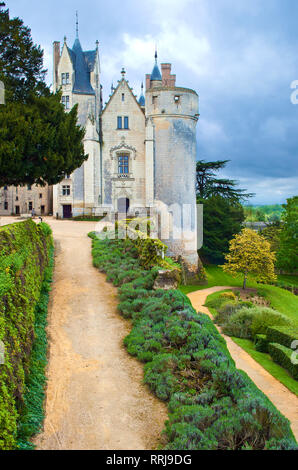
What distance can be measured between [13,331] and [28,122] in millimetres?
9411

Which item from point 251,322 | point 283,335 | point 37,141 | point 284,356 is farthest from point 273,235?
Result: point 37,141

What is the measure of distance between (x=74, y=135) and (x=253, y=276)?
1949 centimetres

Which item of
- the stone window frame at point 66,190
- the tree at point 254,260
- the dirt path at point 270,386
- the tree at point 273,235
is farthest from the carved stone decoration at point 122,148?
the dirt path at point 270,386

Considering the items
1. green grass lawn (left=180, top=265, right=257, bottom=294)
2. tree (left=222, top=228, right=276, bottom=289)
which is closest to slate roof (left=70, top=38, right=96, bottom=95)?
tree (left=222, top=228, right=276, bottom=289)

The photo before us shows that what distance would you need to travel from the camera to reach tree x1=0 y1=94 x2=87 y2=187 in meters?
12.7

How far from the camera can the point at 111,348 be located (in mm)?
8719

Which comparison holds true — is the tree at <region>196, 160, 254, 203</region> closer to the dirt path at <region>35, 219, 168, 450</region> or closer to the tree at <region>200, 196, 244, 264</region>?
the tree at <region>200, 196, 244, 264</region>

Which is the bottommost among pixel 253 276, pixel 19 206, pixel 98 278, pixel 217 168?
pixel 253 276

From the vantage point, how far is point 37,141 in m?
13.2

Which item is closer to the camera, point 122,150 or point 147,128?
point 147,128

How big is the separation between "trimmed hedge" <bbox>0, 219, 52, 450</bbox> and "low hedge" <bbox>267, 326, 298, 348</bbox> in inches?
388

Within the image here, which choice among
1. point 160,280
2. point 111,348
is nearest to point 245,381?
point 111,348

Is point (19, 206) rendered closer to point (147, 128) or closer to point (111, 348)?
point (147, 128)

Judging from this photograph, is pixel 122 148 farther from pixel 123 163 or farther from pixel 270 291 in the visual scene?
pixel 270 291
